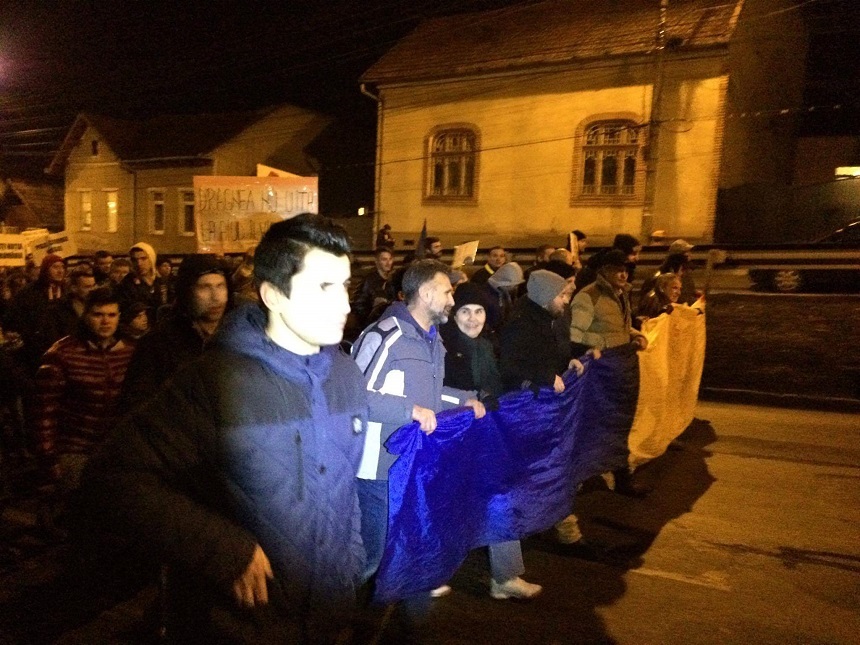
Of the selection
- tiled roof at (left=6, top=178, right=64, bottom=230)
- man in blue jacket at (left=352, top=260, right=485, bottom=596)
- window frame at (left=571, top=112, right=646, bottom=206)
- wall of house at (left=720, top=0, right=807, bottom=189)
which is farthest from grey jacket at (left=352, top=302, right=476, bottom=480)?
tiled roof at (left=6, top=178, right=64, bottom=230)

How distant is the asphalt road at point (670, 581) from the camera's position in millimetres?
3840

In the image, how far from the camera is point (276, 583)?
1835 mm

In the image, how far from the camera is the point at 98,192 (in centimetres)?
3112

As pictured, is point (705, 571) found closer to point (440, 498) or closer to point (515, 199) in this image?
point (440, 498)

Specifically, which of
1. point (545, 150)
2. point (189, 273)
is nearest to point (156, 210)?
point (545, 150)

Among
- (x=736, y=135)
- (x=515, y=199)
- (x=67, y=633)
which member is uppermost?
(x=736, y=135)

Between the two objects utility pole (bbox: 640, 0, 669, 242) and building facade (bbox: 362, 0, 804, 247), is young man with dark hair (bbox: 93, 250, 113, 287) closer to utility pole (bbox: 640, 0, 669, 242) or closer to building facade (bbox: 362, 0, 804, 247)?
building facade (bbox: 362, 0, 804, 247)

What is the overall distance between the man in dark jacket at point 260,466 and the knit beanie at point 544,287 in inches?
108

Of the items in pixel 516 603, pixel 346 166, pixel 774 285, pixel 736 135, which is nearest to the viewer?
pixel 516 603

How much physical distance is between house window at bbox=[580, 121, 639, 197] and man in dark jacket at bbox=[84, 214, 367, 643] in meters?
17.1

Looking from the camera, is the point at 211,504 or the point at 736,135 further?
the point at 736,135

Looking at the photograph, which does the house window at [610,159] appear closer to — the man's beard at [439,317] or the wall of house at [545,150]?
the wall of house at [545,150]

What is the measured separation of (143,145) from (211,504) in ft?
104

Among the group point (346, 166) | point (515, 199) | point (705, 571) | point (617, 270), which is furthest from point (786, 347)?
point (346, 166)
